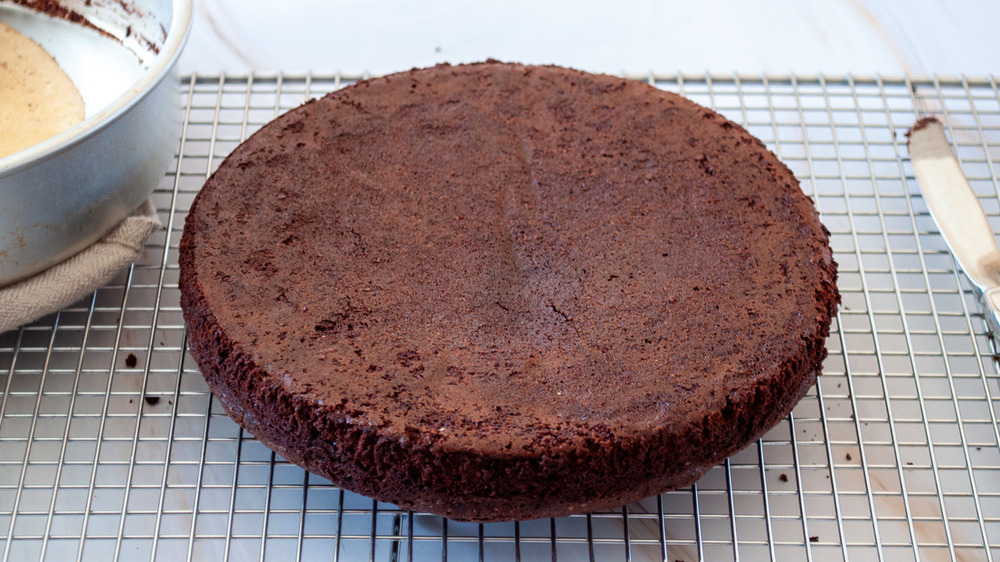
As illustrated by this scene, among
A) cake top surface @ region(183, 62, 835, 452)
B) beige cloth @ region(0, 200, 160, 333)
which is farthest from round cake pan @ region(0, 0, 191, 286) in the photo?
cake top surface @ region(183, 62, 835, 452)

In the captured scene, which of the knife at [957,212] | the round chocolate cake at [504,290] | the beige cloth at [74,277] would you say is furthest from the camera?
the knife at [957,212]

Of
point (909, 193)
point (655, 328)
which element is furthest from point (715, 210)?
point (909, 193)

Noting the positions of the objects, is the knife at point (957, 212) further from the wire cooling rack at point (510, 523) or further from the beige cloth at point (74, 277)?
the beige cloth at point (74, 277)

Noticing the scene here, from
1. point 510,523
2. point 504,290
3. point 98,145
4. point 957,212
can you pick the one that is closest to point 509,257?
point 504,290

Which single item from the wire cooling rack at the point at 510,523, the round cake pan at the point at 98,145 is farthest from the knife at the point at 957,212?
the round cake pan at the point at 98,145

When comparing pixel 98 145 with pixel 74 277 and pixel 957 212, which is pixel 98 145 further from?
pixel 957 212
